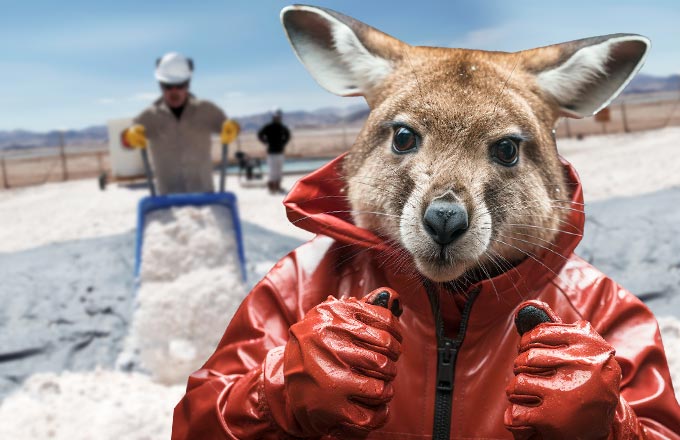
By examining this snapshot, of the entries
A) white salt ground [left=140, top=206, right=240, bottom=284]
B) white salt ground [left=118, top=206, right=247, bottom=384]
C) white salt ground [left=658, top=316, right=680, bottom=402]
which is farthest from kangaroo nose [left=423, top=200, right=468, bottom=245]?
white salt ground [left=140, top=206, right=240, bottom=284]

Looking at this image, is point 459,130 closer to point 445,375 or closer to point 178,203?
point 445,375

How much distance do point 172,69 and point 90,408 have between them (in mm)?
2295

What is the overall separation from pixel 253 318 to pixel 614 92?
3.07 ft

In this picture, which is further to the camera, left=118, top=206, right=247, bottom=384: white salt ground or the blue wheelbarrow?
the blue wheelbarrow

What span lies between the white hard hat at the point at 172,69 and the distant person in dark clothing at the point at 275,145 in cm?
538

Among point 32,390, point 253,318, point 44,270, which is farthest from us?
point 44,270

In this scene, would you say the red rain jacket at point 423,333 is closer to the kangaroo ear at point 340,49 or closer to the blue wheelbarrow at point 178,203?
the kangaroo ear at point 340,49

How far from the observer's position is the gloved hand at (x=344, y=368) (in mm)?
1178

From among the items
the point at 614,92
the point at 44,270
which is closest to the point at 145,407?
the point at 44,270

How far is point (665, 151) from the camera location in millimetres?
8758

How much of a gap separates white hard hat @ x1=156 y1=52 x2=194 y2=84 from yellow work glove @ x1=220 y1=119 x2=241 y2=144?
0.47m

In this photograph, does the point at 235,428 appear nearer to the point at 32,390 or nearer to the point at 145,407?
Result: the point at 145,407

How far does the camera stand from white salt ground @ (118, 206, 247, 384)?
4.38 meters

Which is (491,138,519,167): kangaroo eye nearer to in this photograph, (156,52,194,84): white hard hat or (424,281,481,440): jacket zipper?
(424,281,481,440): jacket zipper
